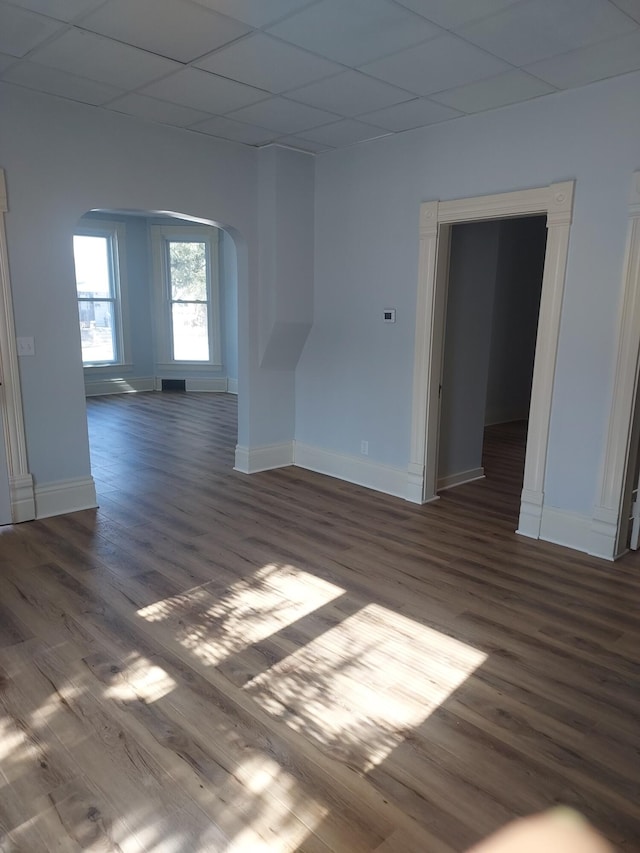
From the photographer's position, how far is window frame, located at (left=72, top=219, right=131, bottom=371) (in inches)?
361

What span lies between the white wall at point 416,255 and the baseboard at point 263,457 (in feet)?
0.75

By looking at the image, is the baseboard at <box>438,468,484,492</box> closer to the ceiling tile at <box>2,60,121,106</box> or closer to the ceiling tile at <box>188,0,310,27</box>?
the ceiling tile at <box>188,0,310,27</box>

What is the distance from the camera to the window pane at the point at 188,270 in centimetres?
984

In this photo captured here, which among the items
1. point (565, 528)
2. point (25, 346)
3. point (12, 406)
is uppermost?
point (25, 346)

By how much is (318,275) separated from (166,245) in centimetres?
552

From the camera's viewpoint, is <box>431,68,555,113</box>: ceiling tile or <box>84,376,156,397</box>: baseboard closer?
<box>431,68,555,113</box>: ceiling tile

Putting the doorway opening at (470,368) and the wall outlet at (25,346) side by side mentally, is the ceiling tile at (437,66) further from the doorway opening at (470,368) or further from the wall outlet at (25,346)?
the wall outlet at (25,346)

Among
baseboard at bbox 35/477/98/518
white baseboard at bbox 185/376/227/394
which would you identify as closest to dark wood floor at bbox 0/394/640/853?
baseboard at bbox 35/477/98/518

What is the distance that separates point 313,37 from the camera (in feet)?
9.18

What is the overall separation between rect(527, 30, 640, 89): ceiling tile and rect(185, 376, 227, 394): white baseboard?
291 inches

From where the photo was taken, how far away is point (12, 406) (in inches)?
152

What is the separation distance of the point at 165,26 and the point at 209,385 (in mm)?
7467

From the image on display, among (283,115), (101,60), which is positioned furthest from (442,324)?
(101,60)

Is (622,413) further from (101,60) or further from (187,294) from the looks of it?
(187,294)
